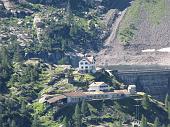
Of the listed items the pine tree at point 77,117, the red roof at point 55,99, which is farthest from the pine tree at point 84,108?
the red roof at point 55,99

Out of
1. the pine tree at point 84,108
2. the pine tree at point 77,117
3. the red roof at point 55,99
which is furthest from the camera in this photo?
the red roof at point 55,99

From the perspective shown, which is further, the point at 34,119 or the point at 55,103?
the point at 55,103

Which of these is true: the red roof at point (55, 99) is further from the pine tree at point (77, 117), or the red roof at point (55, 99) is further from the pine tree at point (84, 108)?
the pine tree at point (77, 117)

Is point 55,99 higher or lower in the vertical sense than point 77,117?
higher

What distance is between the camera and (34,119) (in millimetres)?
183750

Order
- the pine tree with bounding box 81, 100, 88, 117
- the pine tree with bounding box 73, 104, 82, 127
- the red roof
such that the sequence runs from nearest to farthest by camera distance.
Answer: the pine tree with bounding box 73, 104, 82, 127 < the pine tree with bounding box 81, 100, 88, 117 < the red roof

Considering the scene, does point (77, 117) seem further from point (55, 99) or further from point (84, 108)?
point (55, 99)

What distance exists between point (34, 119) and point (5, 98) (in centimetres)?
1815

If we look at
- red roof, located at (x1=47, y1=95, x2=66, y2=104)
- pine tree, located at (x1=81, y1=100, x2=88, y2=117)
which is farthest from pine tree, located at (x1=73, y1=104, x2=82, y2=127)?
red roof, located at (x1=47, y1=95, x2=66, y2=104)

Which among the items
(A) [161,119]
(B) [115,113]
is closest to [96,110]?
(B) [115,113]

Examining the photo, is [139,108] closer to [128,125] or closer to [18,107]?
[128,125]

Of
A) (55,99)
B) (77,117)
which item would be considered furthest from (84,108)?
(55,99)

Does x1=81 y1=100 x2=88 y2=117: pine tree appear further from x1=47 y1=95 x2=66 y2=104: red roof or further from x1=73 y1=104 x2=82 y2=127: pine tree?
x1=47 y1=95 x2=66 y2=104: red roof

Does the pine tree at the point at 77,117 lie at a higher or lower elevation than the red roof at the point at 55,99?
lower
